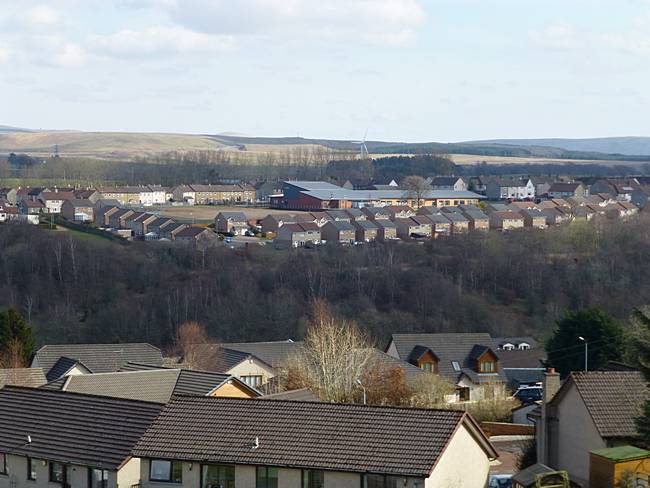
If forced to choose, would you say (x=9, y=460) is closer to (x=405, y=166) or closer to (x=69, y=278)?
(x=69, y=278)

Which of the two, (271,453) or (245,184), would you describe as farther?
(245,184)

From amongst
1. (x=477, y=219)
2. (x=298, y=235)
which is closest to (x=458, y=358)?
(x=298, y=235)

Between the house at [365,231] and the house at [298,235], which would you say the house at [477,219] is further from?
the house at [298,235]

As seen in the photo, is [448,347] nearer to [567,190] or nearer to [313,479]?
[313,479]

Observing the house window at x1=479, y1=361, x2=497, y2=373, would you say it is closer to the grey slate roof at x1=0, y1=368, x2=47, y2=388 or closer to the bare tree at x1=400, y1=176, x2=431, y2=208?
the grey slate roof at x1=0, y1=368, x2=47, y2=388

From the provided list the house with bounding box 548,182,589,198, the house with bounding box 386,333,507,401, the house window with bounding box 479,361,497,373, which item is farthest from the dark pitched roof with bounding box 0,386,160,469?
the house with bounding box 548,182,589,198

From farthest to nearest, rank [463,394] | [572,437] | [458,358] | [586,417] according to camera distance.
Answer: [458,358] → [463,394] → [572,437] → [586,417]

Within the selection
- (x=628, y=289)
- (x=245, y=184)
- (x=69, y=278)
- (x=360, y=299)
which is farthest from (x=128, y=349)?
(x=245, y=184)
